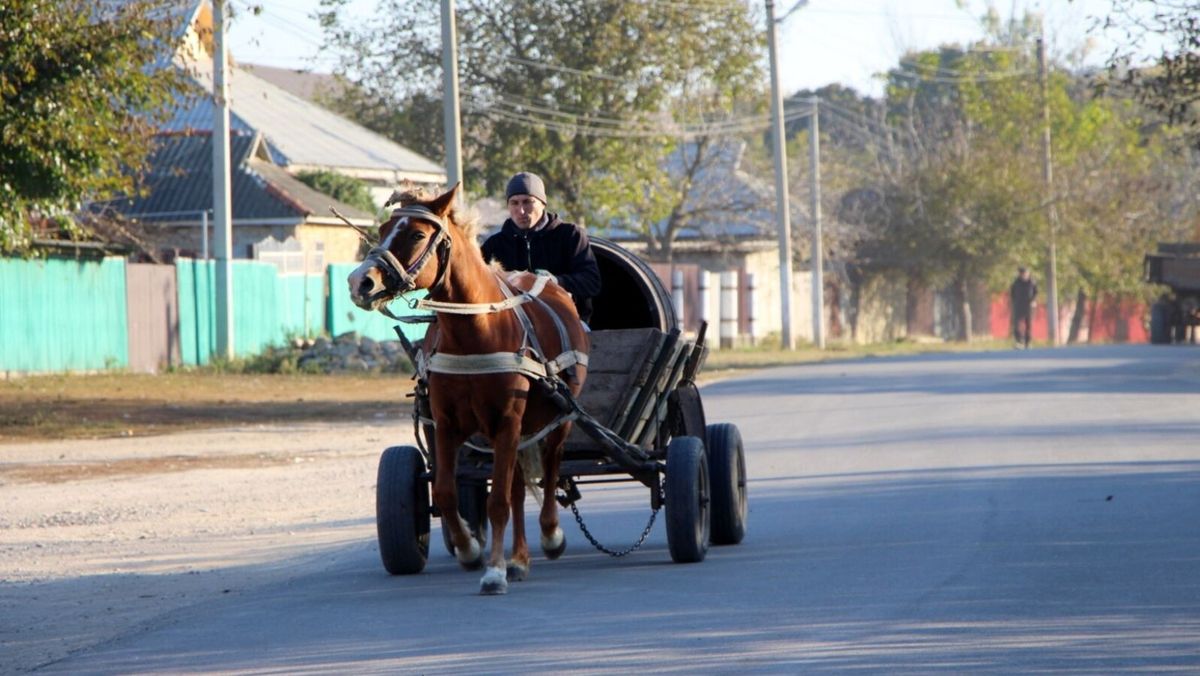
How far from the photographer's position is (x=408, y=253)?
26.1 feet

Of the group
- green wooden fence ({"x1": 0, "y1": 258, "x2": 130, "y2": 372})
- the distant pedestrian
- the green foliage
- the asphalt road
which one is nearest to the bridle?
the asphalt road

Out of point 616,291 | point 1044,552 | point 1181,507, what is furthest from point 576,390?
point 1181,507

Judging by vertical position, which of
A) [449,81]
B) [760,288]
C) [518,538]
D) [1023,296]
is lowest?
[518,538]

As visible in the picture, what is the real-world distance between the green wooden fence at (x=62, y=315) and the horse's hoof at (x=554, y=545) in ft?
66.5

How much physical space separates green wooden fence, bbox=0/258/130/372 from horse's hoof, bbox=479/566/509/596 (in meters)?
21.4

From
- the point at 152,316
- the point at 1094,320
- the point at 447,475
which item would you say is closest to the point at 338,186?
the point at 152,316

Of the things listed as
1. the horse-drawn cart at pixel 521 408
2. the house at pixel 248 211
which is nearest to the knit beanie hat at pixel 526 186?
the horse-drawn cart at pixel 521 408

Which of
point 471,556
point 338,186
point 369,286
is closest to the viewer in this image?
point 369,286

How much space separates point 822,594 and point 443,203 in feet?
8.69

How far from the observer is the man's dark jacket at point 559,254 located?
389 inches

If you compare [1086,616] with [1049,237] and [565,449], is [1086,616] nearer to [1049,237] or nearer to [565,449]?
[565,449]

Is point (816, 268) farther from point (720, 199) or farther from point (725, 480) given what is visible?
point (725, 480)

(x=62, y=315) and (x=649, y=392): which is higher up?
(x=62, y=315)

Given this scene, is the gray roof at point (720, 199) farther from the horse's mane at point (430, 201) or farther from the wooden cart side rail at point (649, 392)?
the horse's mane at point (430, 201)
